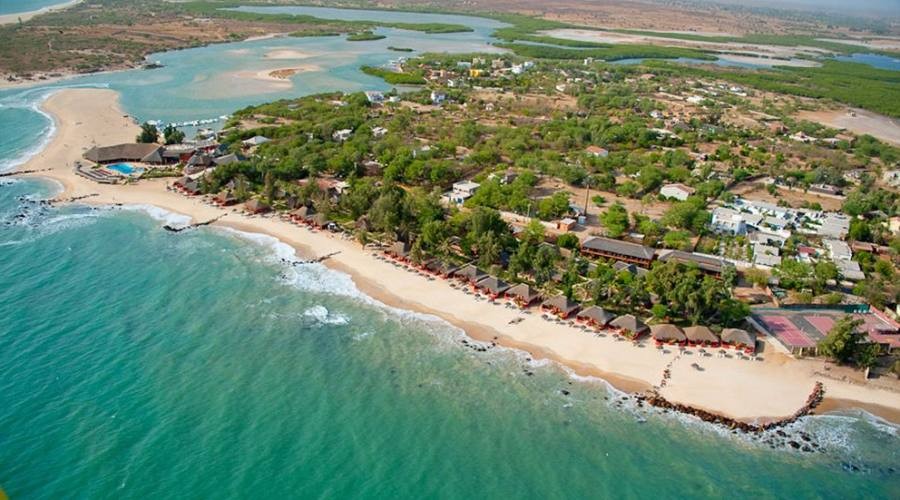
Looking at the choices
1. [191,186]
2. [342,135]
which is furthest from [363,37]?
[191,186]

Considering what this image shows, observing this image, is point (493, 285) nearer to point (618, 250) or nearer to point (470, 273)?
point (470, 273)

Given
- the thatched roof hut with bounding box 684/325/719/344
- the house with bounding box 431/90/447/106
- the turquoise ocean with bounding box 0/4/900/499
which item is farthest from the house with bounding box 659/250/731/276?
the house with bounding box 431/90/447/106

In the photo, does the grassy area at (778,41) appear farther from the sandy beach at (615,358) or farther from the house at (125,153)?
the sandy beach at (615,358)

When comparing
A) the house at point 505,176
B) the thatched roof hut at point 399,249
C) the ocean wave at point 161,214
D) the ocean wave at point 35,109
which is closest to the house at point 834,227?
the house at point 505,176

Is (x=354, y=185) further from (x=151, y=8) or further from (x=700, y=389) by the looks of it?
(x=151, y=8)

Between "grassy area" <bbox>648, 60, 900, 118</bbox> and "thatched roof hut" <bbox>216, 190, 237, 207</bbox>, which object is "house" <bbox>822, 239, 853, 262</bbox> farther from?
"grassy area" <bbox>648, 60, 900, 118</bbox>
